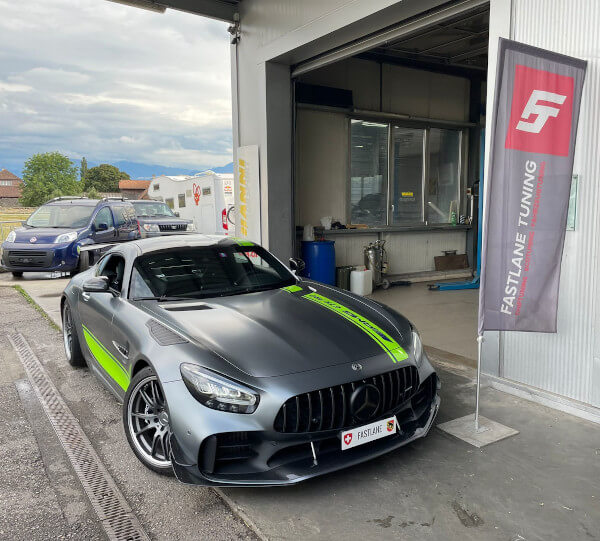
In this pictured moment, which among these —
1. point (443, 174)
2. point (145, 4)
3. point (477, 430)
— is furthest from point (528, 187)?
point (443, 174)

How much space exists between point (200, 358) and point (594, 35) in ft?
10.6

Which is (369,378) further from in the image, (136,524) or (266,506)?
(136,524)

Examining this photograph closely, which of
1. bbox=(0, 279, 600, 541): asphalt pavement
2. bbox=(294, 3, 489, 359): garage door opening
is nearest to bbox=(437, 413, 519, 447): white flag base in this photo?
bbox=(0, 279, 600, 541): asphalt pavement

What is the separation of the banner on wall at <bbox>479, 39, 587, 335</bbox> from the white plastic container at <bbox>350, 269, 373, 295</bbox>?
4.96 m

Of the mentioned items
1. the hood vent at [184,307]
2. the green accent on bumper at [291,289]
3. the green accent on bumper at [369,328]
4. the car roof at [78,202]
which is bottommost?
the green accent on bumper at [369,328]

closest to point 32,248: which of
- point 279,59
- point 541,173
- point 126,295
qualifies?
point 279,59

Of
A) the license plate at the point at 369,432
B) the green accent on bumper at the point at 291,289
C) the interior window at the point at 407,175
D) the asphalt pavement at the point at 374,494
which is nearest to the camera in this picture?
the asphalt pavement at the point at 374,494

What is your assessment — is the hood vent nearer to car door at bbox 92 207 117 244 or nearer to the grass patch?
the grass patch

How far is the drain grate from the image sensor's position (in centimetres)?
231

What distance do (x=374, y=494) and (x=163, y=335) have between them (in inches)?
56.4

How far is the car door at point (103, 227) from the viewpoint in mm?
11141

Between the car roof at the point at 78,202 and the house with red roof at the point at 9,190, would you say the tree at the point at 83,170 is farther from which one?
the car roof at the point at 78,202

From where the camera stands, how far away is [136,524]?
7.63ft

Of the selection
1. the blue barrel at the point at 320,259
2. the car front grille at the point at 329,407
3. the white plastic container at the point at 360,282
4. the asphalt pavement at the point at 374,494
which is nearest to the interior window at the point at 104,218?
the blue barrel at the point at 320,259
